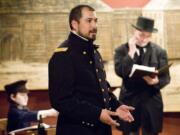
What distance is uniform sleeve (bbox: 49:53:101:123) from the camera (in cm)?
267

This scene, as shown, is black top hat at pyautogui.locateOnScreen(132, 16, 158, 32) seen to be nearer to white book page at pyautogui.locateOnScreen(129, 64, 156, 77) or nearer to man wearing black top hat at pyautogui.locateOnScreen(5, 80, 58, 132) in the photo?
white book page at pyautogui.locateOnScreen(129, 64, 156, 77)

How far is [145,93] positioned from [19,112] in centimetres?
130

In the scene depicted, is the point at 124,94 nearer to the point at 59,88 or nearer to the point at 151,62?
the point at 151,62

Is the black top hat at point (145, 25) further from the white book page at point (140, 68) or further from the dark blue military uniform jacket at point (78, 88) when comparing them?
the dark blue military uniform jacket at point (78, 88)

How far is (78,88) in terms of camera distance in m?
2.77

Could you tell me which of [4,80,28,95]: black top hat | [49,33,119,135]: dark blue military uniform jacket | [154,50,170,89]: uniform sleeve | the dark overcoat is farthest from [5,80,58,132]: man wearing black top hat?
[49,33,119,135]: dark blue military uniform jacket

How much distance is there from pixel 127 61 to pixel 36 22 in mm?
1498

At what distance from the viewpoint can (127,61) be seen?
426cm

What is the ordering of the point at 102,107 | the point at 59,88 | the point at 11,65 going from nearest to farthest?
1. the point at 59,88
2. the point at 102,107
3. the point at 11,65

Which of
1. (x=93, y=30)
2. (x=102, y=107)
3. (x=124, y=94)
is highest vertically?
(x=93, y=30)

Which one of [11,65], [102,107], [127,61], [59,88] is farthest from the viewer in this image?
[11,65]

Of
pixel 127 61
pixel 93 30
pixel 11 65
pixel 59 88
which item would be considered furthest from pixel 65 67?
pixel 11 65

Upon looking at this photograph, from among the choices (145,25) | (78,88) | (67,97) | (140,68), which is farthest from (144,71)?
(67,97)

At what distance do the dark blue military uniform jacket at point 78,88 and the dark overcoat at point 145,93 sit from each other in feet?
4.53
